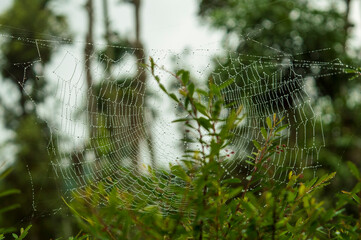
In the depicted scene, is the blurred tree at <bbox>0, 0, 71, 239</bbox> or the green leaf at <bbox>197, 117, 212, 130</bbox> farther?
the blurred tree at <bbox>0, 0, 71, 239</bbox>

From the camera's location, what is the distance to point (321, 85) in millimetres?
9070

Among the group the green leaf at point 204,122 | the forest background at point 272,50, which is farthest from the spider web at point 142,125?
the forest background at point 272,50

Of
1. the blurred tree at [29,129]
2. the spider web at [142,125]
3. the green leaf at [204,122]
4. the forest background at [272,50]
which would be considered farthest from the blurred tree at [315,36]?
the green leaf at [204,122]

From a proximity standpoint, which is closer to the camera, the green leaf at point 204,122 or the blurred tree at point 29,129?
the green leaf at point 204,122

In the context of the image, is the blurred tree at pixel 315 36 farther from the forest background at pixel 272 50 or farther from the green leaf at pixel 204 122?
the green leaf at pixel 204 122

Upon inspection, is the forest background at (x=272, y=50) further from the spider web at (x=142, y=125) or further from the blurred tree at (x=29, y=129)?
the spider web at (x=142, y=125)

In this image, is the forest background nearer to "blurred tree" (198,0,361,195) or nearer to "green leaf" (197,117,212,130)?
"blurred tree" (198,0,361,195)

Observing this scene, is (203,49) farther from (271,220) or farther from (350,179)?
(350,179)

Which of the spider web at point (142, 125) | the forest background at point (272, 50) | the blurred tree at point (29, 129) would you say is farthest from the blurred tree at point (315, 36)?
the spider web at point (142, 125)

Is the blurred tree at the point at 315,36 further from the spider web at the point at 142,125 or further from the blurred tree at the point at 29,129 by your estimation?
the spider web at the point at 142,125

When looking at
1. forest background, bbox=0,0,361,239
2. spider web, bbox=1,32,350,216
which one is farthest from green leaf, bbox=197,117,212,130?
forest background, bbox=0,0,361,239

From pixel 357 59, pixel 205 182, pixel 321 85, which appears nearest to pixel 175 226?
pixel 205 182

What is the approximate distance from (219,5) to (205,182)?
12100mm

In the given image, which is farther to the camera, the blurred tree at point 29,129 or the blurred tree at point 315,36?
the blurred tree at point 29,129
